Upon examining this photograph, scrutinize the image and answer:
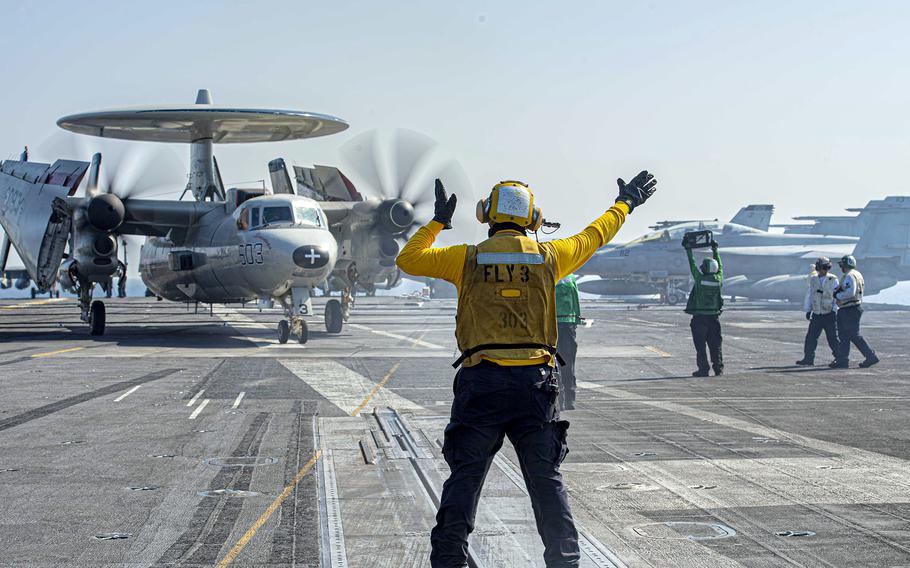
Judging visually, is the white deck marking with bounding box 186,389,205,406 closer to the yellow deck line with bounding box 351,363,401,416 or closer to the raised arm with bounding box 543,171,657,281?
the yellow deck line with bounding box 351,363,401,416

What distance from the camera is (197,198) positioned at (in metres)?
33.8

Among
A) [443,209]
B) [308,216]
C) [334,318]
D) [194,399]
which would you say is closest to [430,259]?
[443,209]

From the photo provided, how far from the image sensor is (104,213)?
28.6m

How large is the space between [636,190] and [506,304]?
135 cm

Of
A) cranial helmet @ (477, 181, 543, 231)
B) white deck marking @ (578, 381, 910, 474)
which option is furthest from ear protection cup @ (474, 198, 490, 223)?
white deck marking @ (578, 381, 910, 474)

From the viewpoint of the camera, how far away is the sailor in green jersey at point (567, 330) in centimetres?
1320

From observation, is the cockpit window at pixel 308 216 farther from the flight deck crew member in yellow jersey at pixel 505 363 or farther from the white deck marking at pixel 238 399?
the flight deck crew member in yellow jersey at pixel 505 363

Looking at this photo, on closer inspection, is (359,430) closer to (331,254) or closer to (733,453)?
(733,453)

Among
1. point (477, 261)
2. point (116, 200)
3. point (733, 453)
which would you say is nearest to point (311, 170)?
point (116, 200)

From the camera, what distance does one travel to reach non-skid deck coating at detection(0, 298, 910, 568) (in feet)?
20.4

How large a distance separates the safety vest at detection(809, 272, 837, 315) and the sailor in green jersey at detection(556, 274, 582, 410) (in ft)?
31.2

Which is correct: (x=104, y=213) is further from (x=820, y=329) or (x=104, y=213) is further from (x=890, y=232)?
(x=890, y=232)

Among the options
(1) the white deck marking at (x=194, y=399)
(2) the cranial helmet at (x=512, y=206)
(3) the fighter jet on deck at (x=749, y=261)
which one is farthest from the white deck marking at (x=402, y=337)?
(3) the fighter jet on deck at (x=749, y=261)

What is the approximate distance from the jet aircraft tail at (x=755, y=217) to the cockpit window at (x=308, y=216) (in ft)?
196
